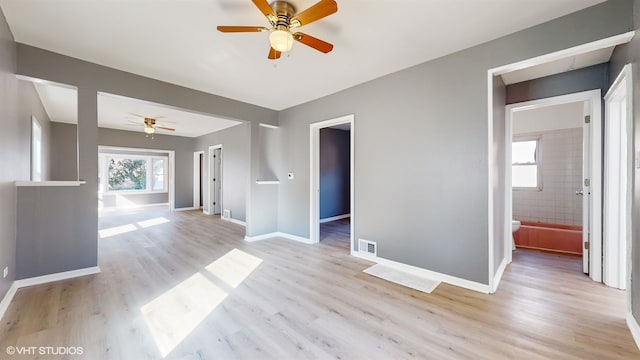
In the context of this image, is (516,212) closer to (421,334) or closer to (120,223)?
(421,334)

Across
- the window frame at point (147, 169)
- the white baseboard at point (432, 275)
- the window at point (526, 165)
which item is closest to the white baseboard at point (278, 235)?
the white baseboard at point (432, 275)

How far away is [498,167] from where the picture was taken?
283 centimetres

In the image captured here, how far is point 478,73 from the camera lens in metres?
2.52

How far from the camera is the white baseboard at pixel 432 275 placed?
251cm

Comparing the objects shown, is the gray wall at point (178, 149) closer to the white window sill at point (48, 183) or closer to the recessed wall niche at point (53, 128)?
the recessed wall niche at point (53, 128)

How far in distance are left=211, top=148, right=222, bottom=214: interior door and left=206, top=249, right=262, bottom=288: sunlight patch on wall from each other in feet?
13.7

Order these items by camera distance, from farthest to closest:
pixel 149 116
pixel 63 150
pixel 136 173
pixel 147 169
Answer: pixel 147 169
pixel 136 173
pixel 63 150
pixel 149 116

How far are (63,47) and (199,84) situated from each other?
137 centimetres

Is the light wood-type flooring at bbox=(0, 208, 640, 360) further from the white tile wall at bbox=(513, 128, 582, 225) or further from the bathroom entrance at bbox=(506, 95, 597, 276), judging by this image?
the white tile wall at bbox=(513, 128, 582, 225)

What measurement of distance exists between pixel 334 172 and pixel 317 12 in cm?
525

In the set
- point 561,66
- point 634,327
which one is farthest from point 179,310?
point 561,66

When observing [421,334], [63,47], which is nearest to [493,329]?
[421,334]

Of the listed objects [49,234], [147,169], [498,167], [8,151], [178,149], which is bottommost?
[49,234]

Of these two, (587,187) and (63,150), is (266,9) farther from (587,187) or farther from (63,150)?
(63,150)
